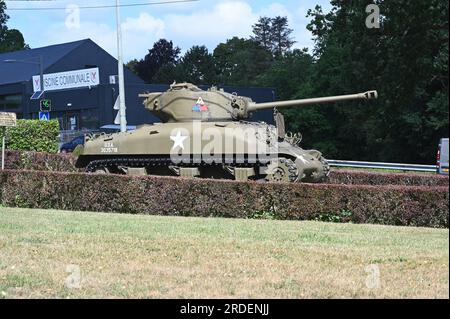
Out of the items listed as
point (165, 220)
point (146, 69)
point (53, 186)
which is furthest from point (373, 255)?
point (146, 69)

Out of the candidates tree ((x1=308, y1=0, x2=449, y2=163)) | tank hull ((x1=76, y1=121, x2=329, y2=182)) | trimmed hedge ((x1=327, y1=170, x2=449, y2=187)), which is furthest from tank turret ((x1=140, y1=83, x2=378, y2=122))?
tree ((x1=308, y1=0, x2=449, y2=163))

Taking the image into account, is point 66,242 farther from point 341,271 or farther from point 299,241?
point 341,271

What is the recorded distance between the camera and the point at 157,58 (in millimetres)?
83375

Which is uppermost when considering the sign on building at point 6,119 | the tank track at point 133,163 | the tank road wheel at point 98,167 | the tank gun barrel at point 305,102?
the tank gun barrel at point 305,102

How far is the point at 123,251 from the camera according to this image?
8.07m

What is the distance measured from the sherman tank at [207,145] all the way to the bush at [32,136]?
8285 millimetres

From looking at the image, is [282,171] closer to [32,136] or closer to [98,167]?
[98,167]

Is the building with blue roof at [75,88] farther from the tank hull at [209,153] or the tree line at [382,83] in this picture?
the tank hull at [209,153]

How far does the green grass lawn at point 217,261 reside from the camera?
6055mm

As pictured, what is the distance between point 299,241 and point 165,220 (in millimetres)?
3734

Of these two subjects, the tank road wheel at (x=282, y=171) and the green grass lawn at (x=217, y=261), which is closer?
the green grass lawn at (x=217, y=261)

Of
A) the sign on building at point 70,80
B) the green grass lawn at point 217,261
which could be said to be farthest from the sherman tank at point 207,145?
the sign on building at point 70,80

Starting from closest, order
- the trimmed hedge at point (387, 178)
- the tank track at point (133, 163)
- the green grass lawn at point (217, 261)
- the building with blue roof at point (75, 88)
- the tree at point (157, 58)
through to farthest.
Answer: the green grass lawn at point (217, 261), the tank track at point (133, 163), the trimmed hedge at point (387, 178), the building with blue roof at point (75, 88), the tree at point (157, 58)

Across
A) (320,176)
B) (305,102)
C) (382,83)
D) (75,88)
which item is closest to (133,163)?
(305,102)
